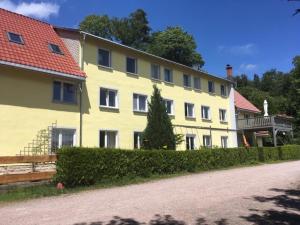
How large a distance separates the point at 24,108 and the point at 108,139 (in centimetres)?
659

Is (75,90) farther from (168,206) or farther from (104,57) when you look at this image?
(168,206)

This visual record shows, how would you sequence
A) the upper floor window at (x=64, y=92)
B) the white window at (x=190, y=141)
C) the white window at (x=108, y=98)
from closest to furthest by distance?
the upper floor window at (x=64, y=92)
the white window at (x=108, y=98)
the white window at (x=190, y=141)

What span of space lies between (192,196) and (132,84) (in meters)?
15.3

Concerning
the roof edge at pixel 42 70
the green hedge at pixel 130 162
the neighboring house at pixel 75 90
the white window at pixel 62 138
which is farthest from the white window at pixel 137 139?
the roof edge at pixel 42 70

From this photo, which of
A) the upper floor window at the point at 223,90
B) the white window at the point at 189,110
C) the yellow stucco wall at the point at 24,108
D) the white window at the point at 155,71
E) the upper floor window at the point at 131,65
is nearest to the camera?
the yellow stucco wall at the point at 24,108

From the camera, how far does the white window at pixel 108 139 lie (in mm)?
23844

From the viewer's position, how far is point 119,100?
25.3 m

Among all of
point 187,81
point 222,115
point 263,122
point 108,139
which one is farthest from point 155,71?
point 263,122

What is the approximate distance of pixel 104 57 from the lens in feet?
82.1

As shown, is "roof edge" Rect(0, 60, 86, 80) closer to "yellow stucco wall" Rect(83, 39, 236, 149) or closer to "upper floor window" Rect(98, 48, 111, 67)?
"yellow stucco wall" Rect(83, 39, 236, 149)

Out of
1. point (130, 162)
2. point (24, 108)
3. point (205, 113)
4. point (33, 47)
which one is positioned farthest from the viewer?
point (205, 113)

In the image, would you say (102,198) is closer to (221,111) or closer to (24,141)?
(24,141)

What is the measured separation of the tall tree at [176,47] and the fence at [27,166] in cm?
4294

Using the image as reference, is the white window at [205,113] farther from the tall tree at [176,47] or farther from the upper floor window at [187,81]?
the tall tree at [176,47]
